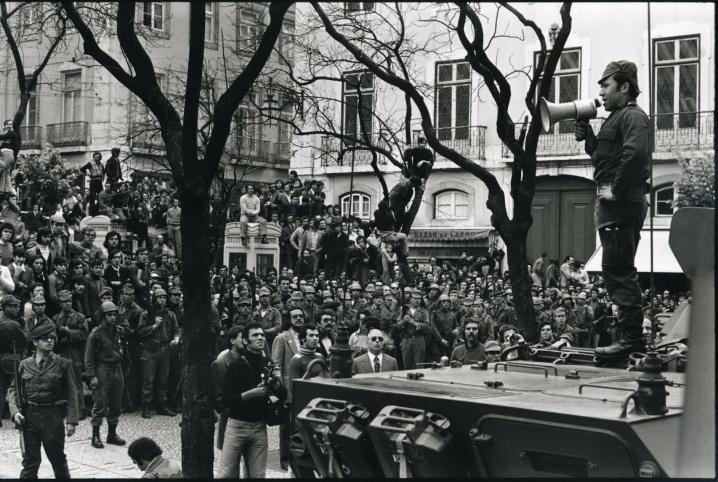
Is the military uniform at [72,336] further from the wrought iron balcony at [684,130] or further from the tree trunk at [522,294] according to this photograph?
the wrought iron balcony at [684,130]

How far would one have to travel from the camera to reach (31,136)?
36156 millimetres

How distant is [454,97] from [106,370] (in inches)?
795

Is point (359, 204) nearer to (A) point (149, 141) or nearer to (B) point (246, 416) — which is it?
(A) point (149, 141)

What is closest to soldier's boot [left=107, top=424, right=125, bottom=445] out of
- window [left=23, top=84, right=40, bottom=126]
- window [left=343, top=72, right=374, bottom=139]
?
window [left=343, top=72, right=374, bottom=139]

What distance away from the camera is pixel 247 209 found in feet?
74.1

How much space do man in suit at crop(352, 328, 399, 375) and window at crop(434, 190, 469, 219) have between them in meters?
20.1

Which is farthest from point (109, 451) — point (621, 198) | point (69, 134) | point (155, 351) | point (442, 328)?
point (69, 134)

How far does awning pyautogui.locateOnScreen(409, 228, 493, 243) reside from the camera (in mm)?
30266

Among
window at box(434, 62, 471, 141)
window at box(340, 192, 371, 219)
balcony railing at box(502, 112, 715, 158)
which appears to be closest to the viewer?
balcony railing at box(502, 112, 715, 158)

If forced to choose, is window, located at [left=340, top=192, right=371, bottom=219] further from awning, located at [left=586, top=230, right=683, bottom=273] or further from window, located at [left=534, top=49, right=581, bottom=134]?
awning, located at [left=586, top=230, right=683, bottom=273]

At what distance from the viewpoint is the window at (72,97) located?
104 feet

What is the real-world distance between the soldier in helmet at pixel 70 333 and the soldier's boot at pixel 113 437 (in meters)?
0.92

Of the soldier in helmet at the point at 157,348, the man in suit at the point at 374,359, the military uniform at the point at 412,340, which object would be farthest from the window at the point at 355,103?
the man in suit at the point at 374,359

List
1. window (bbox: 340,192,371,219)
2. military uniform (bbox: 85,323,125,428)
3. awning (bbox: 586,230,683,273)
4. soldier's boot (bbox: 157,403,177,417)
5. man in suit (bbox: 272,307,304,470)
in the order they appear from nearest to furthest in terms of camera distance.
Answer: man in suit (bbox: 272,307,304,470) < military uniform (bbox: 85,323,125,428) < soldier's boot (bbox: 157,403,177,417) < awning (bbox: 586,230,683,273) < window (bbox: 340,192,371,219)
